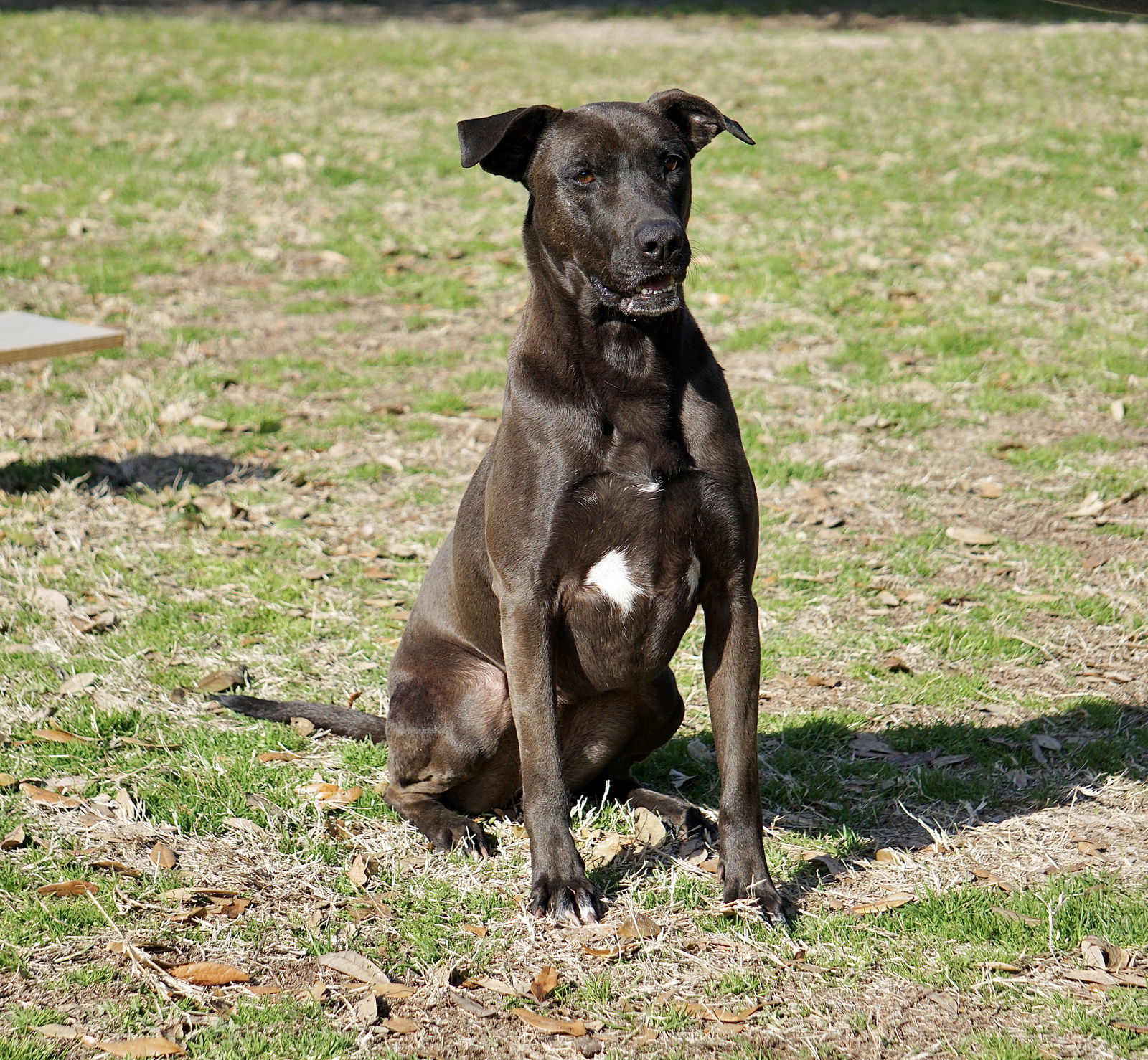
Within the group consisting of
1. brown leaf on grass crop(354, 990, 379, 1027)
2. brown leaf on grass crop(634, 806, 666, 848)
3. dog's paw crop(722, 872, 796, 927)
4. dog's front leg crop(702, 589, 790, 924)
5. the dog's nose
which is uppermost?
the dog's nose

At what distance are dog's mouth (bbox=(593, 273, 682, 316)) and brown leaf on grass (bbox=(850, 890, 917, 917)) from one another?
1687mm

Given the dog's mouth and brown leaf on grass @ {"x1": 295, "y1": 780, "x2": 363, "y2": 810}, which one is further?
brown leaf on grass @ {"x1": 295, "y1": 780, "x2": 363, "y2": 810}

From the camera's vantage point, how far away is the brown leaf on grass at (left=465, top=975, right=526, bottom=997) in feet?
10.2

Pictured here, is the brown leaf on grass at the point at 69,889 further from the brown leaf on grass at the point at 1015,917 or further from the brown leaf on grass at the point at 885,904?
the brown leaf on grass at the point at 1015,917

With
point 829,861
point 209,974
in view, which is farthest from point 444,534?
point 209,974

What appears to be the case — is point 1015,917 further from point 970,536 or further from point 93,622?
point 93,622

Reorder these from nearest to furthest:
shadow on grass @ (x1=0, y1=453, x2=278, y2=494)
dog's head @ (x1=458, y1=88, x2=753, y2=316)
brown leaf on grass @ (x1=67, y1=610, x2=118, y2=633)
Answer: dog's head @ (x1=458, y1=88, x2=753, y2=316) → brown leaf on grass @ (x1=67, y1=610, x2=118, y2=633) → shadow on grass @ (x1=0, y1=453, x2=278, y2=494)

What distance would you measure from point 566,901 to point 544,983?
0.25 m

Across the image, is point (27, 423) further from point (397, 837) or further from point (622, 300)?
point (622, 300)

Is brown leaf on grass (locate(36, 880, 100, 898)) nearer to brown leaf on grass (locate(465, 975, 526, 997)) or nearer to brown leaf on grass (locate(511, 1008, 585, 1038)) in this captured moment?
brown leaf on grass (locate(465, 975, 526, 997))

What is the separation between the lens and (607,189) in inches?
131

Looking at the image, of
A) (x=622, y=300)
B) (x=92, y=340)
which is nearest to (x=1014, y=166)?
(x=92, y=340)

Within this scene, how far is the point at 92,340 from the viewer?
6.31 metres

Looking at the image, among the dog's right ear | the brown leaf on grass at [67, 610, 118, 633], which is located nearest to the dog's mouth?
the dog's right ear
